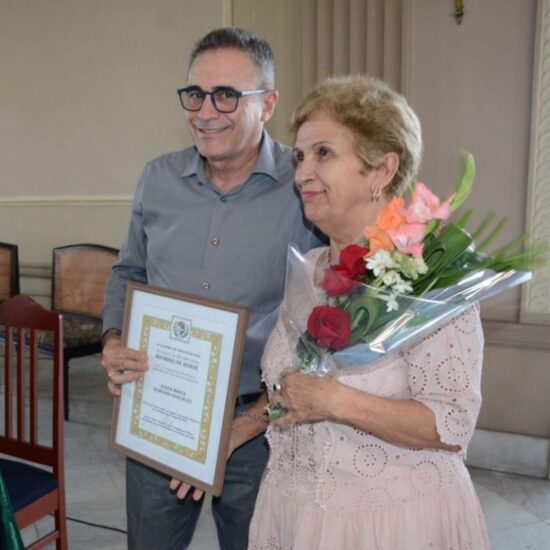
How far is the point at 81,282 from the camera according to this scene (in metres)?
4.89

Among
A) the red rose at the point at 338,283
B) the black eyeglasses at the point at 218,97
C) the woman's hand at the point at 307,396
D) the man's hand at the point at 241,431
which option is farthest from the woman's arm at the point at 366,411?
the black eyeglasses at the point at 218,97

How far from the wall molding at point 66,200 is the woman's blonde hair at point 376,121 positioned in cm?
406

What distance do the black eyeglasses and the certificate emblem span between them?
497 millimetres

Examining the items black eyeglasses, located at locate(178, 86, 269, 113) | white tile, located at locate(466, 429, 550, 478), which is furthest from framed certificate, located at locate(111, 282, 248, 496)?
white tile, located at locate(466, 429, 550, 478)

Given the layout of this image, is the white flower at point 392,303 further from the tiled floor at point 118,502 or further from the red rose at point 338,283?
the tiled floor at point 118,502

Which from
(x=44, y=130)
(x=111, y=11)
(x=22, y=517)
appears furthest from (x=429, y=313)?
(x=44, y=130)

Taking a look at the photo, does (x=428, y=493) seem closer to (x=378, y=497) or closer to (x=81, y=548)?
(x=378, y=497)

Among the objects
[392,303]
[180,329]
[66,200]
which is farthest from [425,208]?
[66,200]

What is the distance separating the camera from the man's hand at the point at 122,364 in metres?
1.54

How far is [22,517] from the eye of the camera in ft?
7.10

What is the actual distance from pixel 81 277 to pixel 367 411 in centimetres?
402

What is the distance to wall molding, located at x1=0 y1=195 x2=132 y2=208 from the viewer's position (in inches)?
209

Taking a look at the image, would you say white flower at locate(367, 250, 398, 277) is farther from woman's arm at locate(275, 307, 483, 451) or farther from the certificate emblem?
the certificate emblem

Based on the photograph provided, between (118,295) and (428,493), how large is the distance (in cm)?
99
